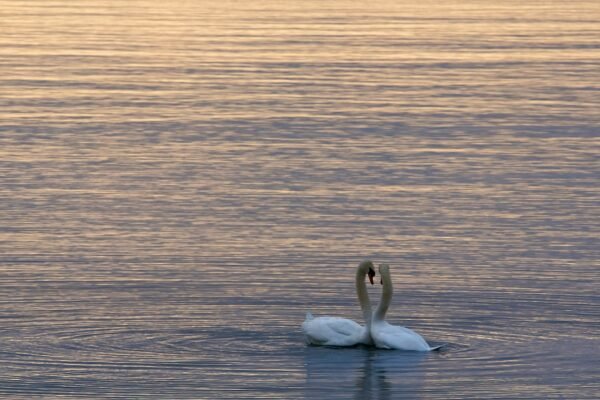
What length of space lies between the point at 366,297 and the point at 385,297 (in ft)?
0.80

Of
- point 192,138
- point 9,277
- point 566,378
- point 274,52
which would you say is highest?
point 274,52

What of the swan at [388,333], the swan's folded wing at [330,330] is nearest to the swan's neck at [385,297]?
the swan at [388,333]

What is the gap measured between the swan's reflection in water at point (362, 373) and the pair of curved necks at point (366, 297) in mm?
204

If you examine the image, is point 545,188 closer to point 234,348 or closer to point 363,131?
point 363,131

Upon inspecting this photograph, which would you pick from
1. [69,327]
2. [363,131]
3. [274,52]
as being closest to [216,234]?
[69,327]

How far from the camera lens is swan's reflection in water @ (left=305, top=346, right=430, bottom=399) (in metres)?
11.0

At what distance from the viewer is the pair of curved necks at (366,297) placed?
39.7 ft

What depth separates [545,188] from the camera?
18156 millimetres

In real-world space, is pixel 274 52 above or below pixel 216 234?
above

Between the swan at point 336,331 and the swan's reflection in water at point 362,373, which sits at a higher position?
the swan at point 336,331

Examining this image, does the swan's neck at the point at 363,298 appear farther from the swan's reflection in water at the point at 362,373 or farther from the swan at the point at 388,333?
the swan's reflection in water at the point at 362,373

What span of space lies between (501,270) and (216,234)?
251 cm

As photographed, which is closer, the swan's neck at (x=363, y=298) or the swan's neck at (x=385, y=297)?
the swan's neck at (x=385, y=297)

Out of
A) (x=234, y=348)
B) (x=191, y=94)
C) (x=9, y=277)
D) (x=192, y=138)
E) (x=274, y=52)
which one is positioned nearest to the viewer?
(x=234, y=348)
